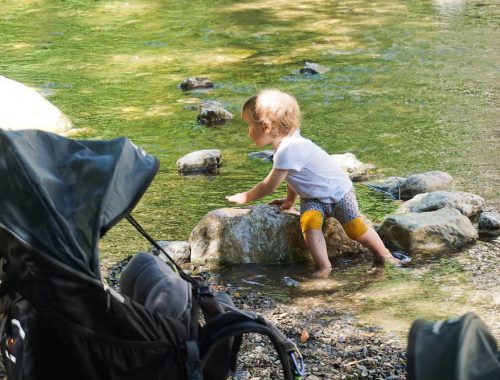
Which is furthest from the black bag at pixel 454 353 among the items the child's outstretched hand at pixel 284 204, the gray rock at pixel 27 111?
the gray rock at pixel 27 111

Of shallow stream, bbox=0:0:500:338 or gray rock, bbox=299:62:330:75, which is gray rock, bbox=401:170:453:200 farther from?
gray rock, bbox=299:62:330:75

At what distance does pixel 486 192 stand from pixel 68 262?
388 cm

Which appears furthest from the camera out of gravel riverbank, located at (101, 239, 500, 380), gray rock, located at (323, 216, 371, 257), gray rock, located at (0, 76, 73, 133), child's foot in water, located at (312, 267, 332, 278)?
gray rock, located at (0, 76, 73, 133)

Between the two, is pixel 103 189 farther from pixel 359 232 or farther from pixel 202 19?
pixel 202 19

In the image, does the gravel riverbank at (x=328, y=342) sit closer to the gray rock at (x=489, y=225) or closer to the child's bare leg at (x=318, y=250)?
the child's bare leg at (x=318, y=250)

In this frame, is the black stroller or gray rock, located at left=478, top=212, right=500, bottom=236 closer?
the black stroller

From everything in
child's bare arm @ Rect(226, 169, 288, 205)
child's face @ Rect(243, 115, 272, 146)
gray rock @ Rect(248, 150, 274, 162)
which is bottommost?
gray rock @ Rect(248, 150, 274, 162)

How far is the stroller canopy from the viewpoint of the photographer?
2596 mm

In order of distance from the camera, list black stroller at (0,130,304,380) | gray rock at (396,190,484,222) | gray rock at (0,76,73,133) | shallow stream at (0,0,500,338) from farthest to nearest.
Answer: gray rock at (0,76,73,133) < shallow stream at (0,0,500,338) < gray rock at (396,190,484,222) < black stroller at (0,130,304,380)

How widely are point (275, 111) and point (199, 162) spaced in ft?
5.47

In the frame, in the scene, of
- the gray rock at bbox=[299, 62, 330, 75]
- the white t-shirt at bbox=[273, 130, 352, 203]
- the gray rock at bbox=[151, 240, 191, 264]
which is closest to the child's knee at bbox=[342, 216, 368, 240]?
the white t-shirt at bbox=[273, 130, 352, 203]

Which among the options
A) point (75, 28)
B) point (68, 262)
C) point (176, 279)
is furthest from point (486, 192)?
point (75, 28)

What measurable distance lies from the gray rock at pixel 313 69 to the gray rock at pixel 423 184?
3708 mm

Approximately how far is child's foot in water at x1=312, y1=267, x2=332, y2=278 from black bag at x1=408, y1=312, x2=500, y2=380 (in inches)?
109
